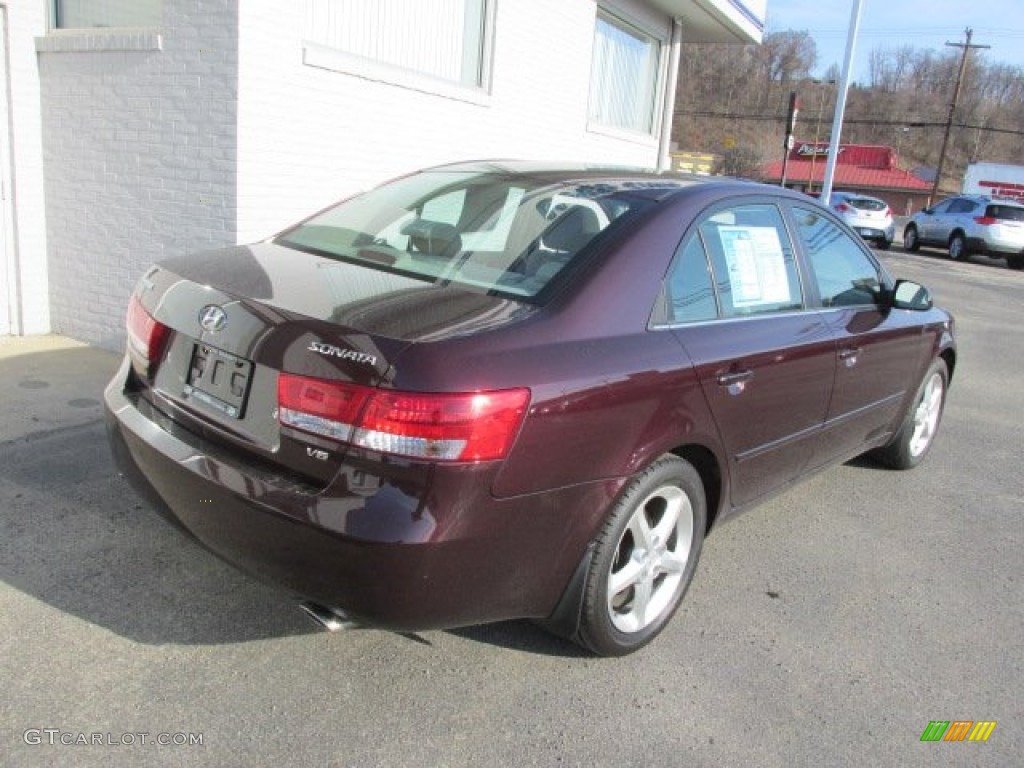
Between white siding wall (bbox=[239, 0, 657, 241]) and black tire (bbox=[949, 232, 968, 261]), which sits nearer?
white siding wall (bbox=[239, 0, 657, 241])

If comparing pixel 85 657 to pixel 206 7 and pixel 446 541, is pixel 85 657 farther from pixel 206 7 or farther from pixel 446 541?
pixel 206 7

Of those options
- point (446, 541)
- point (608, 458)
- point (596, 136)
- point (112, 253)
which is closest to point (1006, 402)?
point (596, 136)

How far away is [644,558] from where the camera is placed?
2.86 metres

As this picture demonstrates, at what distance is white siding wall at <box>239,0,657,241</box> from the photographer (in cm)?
538

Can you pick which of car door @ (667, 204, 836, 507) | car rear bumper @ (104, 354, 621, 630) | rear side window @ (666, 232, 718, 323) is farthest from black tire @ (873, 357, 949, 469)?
car rear bumper @ (104, 354, 621, 630)

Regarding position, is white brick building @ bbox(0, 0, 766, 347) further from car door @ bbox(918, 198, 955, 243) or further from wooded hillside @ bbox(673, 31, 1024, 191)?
wooded hillside @ bbox(673, 31, 1024, 191)

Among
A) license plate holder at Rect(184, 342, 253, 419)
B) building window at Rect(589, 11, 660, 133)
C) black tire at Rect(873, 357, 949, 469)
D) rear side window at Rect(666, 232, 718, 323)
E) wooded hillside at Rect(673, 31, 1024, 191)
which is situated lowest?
black tire at Rect(873, 357, 949, 469)

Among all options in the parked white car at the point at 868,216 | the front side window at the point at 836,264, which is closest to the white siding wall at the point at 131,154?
the front side window at the point at 836,264

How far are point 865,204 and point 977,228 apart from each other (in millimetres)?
3142

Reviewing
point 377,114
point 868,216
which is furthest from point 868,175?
point 377,114

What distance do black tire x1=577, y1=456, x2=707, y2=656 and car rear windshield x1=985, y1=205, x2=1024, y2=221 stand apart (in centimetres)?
2197

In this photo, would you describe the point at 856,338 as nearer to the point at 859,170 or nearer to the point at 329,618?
the point at 329,618

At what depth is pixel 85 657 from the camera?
2.63 meters

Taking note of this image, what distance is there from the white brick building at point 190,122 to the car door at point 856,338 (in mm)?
3444
